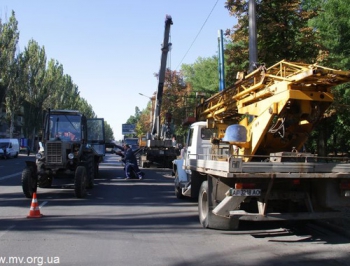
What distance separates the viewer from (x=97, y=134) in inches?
826

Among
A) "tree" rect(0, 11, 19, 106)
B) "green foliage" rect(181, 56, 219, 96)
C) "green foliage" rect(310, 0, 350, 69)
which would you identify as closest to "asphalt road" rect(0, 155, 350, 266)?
"green foliage" rect(310, 0, 350, 69)

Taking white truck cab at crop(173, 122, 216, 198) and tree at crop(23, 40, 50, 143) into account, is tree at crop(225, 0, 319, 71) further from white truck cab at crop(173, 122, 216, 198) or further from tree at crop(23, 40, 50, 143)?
tree at crop(23, 40, 50, 143)

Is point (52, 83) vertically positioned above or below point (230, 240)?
above

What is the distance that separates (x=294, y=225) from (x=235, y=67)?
1219 cm

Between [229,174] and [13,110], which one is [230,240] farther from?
[13,110]

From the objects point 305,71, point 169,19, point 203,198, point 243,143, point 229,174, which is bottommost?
point 203,198

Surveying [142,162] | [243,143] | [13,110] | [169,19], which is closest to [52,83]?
[13,110]

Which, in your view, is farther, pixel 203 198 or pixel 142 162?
pixel 142 162

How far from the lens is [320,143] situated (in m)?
24.5

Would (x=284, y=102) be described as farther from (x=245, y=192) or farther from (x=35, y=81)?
(x=35, y=81)

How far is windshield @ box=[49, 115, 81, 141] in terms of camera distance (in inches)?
601

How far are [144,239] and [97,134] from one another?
14.0m

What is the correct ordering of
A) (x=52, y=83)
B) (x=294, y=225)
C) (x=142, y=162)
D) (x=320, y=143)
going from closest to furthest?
1. (x=294, y=225)
2. (x=320, y=143)
3. (x=142, y=162)
4. (x=52, y=83)

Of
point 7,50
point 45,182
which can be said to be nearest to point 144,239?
point 45,182
